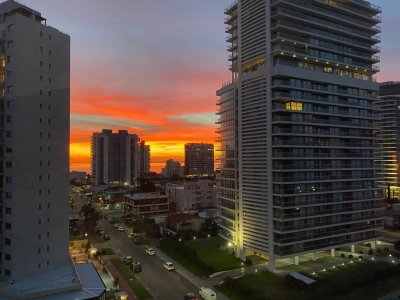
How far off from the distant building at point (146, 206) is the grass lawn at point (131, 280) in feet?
119

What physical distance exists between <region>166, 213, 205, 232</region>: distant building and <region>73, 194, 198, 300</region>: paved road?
1310 centimetres

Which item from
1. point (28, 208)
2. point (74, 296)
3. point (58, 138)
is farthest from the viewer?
point (58, 138)

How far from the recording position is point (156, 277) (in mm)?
47469

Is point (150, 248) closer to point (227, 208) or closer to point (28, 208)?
point (227, 208)

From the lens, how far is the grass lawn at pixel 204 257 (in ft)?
164

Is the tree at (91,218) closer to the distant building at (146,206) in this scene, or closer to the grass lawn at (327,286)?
the distant building at (146,206)

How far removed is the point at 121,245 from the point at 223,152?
85.8 ft

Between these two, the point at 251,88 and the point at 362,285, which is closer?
the point at 362,285

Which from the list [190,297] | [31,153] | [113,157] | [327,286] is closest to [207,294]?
[190,297]

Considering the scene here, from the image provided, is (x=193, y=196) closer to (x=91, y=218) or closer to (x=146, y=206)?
(x=146, y=206)

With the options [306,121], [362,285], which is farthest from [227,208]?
[362,285]

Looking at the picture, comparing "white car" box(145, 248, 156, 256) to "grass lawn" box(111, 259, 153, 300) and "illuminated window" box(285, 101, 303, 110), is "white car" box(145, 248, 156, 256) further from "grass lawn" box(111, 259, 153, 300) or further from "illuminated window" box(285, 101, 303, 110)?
"illuminated window" box(285, 101, 303, 110)

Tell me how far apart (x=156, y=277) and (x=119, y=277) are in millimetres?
5032

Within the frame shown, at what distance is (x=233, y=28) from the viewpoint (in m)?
59.1
